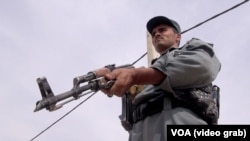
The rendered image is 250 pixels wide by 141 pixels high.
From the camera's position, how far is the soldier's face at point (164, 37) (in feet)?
8.59

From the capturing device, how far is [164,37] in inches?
104

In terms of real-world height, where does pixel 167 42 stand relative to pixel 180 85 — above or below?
above

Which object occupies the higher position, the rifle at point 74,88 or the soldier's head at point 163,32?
the soldier's head at point 163,32

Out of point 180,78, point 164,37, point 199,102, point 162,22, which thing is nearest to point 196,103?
point 199,102

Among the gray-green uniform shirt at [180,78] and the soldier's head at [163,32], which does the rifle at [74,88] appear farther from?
the soldier's head at [163,32]

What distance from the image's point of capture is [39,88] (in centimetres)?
195

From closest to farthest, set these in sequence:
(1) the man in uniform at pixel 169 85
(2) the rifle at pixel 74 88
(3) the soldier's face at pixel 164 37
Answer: (2) the rifle at pixel 74 88 → (1) the man in uniform at pixel 169 85 → (3) the soldier's face at pixel 164 37

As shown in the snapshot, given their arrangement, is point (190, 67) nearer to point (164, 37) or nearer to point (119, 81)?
point (119, 81)

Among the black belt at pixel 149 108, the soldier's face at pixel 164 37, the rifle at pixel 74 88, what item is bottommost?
the black belt at pixel 149 108

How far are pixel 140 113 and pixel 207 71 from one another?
0.47 metres

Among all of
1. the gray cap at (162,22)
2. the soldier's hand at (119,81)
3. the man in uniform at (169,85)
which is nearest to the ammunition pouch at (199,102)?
the man in uniform at (169,85)

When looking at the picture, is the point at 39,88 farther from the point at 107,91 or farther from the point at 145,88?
the point at 145,88

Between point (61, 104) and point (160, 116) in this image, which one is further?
point (160, 116)

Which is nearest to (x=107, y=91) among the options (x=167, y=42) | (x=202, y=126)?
(x=202, y=126)
